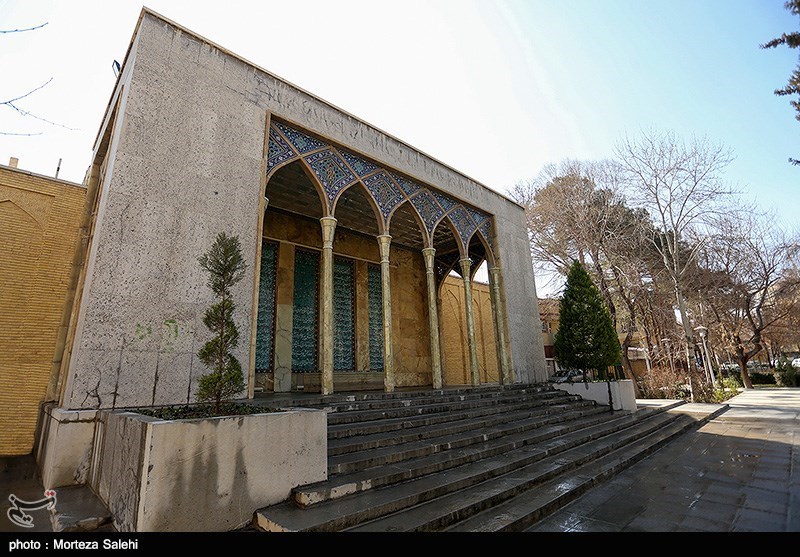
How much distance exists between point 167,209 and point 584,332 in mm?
9107

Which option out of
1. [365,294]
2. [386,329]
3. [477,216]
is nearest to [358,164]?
[386,329]

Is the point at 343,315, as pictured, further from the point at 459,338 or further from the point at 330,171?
the point at 459,338

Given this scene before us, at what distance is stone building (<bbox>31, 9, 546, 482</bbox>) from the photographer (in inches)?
189

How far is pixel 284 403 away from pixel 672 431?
7293 mm

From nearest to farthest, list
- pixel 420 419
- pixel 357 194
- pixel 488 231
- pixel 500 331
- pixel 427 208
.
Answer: pixel 420 419 → pixel 357 194 → pixel 427 208 → pixel 500 331 → pixel 488 231

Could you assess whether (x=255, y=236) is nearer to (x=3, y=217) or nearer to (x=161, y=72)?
(x=161, y=72)

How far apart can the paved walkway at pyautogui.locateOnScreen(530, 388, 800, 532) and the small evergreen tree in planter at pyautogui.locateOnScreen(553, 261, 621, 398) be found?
110 inches

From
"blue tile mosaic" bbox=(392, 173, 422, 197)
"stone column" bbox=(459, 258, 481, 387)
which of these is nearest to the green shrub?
"stone column" bbox=(459, 258, 481, 387)

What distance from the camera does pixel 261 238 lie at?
6.14 meters

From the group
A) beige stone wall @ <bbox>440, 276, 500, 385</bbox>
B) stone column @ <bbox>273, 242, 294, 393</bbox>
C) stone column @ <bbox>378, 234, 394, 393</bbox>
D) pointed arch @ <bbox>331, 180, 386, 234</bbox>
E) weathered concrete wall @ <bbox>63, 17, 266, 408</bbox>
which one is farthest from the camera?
beige stone wall @ <bbox>440, 276, 500, 385</bbox>

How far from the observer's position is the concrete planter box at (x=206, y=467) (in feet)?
8.45

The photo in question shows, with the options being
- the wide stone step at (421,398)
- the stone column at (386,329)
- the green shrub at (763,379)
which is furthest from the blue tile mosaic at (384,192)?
the green shrub at (763,379)

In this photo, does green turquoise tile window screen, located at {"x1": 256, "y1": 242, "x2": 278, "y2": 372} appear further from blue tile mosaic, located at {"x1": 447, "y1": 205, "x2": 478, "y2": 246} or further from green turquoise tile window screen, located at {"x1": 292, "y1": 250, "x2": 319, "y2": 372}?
blue tile mosaic, located at {"x1": 447, "y1": 205, "x2": 478, "y2": 246}

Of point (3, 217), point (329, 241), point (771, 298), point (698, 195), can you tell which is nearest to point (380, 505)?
point (329, 241)
